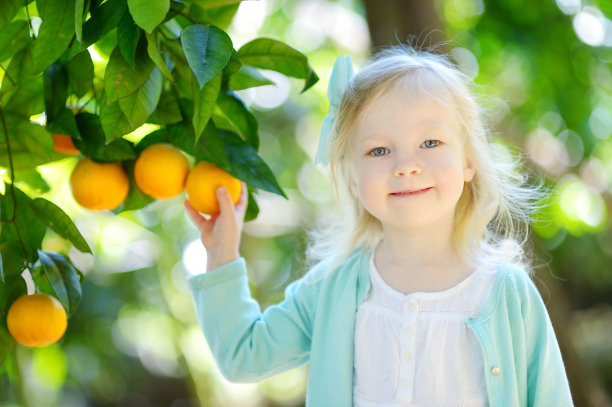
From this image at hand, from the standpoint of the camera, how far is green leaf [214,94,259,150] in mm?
932

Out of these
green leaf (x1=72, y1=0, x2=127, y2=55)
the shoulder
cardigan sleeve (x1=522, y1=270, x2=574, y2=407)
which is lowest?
cardigan sleeve (x1=522, y1=270, x2=574, y2=407)

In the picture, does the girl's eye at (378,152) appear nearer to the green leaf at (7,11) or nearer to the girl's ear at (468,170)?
the girl's ear at (468,170)

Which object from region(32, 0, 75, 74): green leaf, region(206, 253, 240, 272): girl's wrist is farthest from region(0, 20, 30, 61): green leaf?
region(206, 253, 240, 272): girl's wrist

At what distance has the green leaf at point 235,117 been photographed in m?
0.93

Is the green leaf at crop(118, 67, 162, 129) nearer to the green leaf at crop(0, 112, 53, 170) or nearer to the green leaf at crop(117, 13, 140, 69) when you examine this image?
the green leaf at crop(117, 13, 140, 69)

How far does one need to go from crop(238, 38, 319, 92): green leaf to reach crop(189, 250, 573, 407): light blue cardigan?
349 millimetres

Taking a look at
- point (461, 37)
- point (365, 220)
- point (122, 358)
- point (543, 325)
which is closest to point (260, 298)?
point (122, 358)

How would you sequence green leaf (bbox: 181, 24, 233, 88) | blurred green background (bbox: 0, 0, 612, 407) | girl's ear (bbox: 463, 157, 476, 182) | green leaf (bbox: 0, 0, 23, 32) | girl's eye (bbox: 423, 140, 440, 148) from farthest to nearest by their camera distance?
blurred green background (bbox: 0, 0, 612, 407) → girl's ear (bbox: 463, 157, 476, 182) → girl's eye (bbox: 423, 140, 440, 148) → green leaf (bbox: 0, 0, 23, 32) → green leaf (bbox: 181, 24, 233, 88)

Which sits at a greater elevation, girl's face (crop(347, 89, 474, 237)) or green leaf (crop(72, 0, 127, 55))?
green leaf (crop(72, 0, 127, 55))

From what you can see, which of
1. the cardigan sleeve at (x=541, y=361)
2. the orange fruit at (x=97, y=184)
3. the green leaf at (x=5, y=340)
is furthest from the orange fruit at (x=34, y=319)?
the cardigan sleeve at (x=541, y=361)

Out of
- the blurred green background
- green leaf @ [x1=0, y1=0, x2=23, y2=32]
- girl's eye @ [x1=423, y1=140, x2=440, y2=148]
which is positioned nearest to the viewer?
green leaf @ [x1=0, y1=0, x2=23, y2=32]

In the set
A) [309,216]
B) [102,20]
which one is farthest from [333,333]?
[309,216]

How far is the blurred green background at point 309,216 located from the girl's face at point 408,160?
61cm

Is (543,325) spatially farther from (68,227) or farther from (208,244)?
(68,227)
